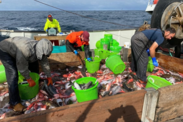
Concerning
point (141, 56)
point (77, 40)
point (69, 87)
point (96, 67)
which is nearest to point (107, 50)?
point (96, 67)

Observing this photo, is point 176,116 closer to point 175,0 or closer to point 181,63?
point 181,63

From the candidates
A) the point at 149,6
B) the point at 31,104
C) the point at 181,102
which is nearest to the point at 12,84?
the point at 31,104

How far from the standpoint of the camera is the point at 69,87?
3.90 metres

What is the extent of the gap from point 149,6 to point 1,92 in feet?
34.5

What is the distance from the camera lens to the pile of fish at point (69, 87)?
3.05 metres

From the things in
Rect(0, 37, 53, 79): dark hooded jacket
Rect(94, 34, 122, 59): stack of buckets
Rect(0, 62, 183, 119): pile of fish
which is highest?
Rect(0, 37, 53, 79): dark hooded jacket

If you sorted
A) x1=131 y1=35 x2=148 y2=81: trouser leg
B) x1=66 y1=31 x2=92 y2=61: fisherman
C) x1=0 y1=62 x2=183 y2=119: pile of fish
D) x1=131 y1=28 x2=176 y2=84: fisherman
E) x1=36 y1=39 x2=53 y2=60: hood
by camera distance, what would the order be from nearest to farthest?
x1=36 y1=39 x2=53 y2=60: hood < x1=0 y1=62 x2=183 y2=119: pile of fish < x1=131 y1=28 x2=176 y2=84: fisherman < x1=131 y1=35 x2=148 y2=81: trouser leg < x1=66 y1=31 x2=92 y2=61: fisherman

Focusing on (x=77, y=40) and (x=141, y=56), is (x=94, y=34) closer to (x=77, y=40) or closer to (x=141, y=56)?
(x=77, y=40)

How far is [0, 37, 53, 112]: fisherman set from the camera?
2627 millimetres

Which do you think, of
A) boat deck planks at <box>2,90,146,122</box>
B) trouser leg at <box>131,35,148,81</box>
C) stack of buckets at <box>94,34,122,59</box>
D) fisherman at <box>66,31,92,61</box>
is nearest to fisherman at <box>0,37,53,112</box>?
boat deck planks at <box>2,90,146,122</box>

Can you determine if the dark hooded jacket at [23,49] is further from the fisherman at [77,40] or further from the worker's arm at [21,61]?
the fisherman at [77,40]

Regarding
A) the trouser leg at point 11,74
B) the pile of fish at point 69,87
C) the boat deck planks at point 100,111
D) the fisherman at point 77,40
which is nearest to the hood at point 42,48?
the trouser leg at point 11,74

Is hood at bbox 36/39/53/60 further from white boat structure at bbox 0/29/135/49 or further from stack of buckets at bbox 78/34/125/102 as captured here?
white boat structure at bbox 0/29/135/49

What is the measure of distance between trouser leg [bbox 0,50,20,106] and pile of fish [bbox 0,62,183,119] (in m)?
0.31
